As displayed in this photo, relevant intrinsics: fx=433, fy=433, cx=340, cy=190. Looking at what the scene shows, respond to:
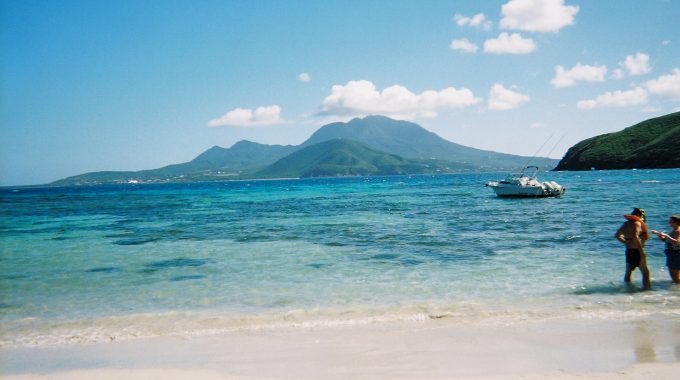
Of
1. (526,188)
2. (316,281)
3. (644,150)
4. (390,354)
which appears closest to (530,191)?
(526,188)

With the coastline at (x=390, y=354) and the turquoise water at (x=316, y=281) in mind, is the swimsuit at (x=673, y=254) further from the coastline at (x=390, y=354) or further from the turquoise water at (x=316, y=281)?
the coastline at (x=390, y=354)

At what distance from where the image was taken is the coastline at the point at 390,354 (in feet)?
22.9

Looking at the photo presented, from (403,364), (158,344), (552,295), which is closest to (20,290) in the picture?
(158,344)

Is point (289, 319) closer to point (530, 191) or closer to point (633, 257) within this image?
point (633, 257)

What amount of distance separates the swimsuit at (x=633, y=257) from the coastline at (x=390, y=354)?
3.30 metres

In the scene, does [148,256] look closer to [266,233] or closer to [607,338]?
[266,233]

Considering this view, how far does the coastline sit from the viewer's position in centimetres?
698

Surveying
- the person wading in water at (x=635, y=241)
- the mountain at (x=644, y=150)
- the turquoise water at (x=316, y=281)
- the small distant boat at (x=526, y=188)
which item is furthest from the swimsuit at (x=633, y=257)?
the mountain at (x=644, y=150)

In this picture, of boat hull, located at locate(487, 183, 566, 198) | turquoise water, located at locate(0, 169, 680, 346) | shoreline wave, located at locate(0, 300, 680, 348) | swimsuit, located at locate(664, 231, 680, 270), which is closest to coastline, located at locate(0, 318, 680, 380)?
shoreline wave, located at locate(0, 300, 680, 348)

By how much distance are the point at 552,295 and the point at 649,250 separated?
8.46 metres

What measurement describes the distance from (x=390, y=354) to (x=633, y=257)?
8674 mm

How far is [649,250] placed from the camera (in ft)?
55.8

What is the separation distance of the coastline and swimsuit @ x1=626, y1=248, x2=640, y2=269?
3.30 metres

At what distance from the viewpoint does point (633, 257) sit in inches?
483
